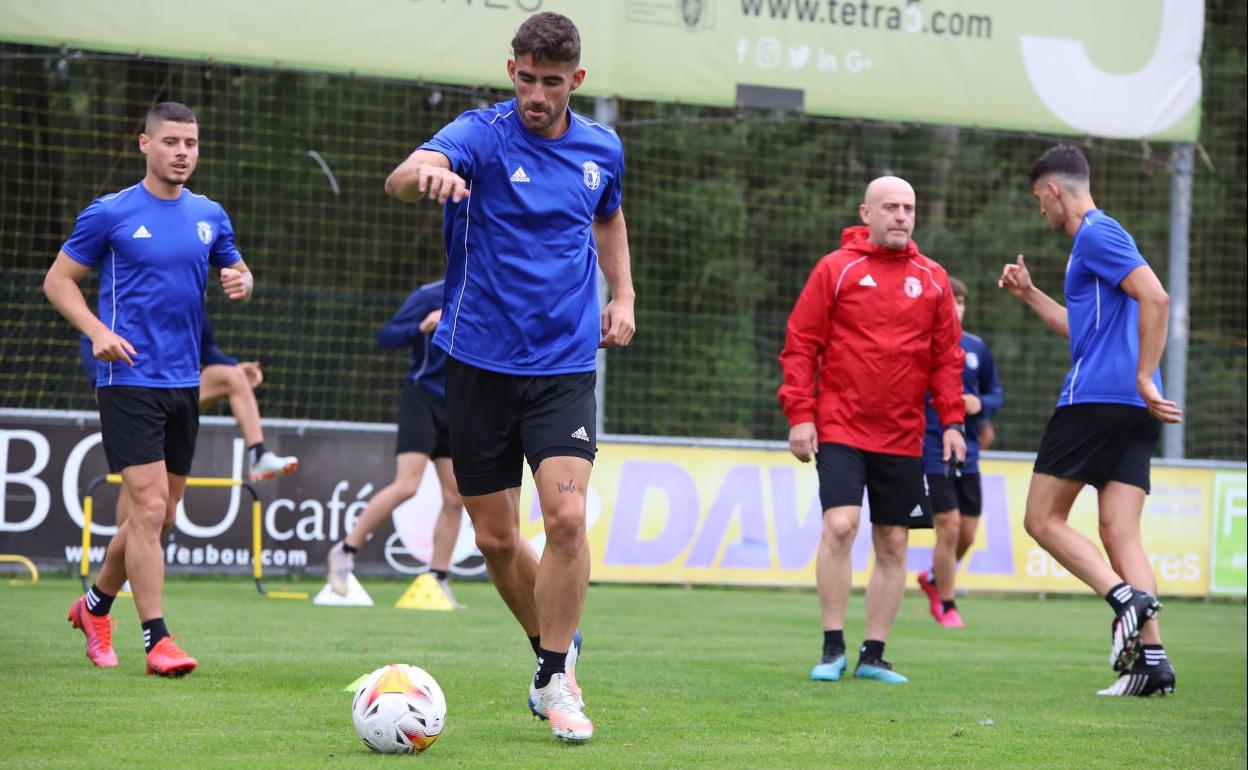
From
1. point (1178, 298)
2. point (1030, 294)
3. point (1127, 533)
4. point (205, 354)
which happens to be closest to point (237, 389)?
point (205, 354)

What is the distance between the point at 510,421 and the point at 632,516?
9.00 m

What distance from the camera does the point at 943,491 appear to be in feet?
36.9

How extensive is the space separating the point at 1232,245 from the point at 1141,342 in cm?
2134

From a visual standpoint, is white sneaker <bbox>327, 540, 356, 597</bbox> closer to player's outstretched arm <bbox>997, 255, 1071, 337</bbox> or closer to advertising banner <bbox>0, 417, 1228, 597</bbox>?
advertising banner <bbox>0, 417, 1228, 597</bbox>

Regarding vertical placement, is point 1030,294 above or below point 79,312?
above

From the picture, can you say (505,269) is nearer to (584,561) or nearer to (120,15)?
(584,561)

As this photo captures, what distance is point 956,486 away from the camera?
11.7 metres

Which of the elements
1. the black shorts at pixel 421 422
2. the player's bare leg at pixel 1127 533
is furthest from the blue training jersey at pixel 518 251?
the black shorts at pixel 421 422

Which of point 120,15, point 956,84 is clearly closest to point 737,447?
point 956,84

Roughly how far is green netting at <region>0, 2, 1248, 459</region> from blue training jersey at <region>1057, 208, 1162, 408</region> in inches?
312

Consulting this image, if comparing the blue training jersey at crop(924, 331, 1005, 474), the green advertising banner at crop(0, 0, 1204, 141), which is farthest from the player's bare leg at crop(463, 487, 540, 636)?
the green advertising banner at crop(0, 0, 1204, 141)

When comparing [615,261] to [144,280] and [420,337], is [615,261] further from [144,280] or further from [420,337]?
[420,337]

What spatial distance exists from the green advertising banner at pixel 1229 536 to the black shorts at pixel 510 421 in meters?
11.8

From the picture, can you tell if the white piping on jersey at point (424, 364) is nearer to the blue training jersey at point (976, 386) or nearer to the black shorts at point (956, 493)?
the black shorts at point (956, 493)
